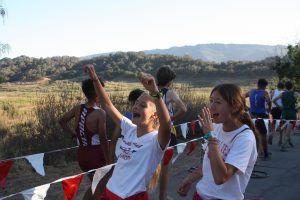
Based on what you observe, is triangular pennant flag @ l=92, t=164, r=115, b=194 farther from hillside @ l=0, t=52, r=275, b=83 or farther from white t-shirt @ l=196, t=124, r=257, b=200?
hillside @ l=0, t=52, r=275, b=83

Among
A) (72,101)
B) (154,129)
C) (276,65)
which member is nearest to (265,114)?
(72,101)

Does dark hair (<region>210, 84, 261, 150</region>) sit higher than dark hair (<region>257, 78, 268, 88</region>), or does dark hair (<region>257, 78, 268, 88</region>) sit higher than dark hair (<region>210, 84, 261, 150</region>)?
dark hair (<region>210, 84, 261, 150</region>)

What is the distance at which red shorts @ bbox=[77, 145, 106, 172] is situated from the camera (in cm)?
512

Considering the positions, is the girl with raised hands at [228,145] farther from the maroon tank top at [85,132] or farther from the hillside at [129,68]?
the hillside at [129,68]

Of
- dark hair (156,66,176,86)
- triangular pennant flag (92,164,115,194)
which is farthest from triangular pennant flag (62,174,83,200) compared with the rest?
dark hair (156,66,176,86)

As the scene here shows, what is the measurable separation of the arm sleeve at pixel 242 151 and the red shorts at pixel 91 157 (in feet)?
8.06

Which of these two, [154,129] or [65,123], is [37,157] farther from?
[154,129]

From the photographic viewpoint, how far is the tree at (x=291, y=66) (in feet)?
60.4

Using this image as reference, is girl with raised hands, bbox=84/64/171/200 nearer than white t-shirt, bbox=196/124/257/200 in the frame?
No

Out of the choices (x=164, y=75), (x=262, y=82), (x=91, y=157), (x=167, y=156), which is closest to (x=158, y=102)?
(x=91, y=157)

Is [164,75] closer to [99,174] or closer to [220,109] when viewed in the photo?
[99,174]

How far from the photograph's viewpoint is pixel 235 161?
9.57 ft

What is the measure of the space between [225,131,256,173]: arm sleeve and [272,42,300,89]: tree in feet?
52.9

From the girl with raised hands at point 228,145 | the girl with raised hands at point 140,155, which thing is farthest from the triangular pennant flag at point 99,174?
the girl with raised hands at point 228,145
